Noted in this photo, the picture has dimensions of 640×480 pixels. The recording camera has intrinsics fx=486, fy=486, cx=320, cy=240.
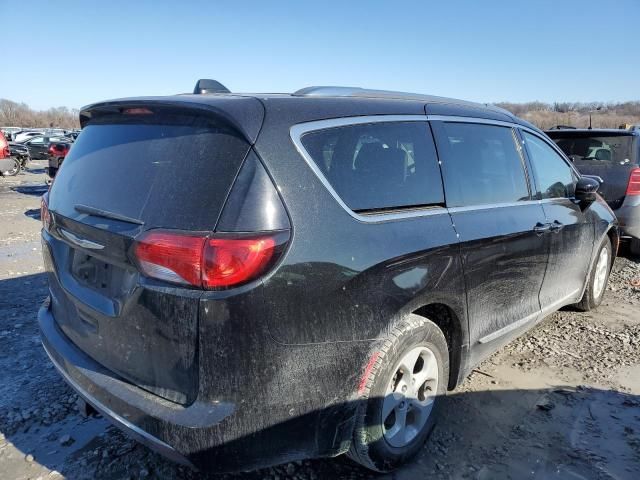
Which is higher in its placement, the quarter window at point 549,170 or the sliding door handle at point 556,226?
the quarter window at point 549,170

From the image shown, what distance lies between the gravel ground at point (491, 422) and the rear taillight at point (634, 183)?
96.0 inches

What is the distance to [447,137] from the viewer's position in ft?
9.01

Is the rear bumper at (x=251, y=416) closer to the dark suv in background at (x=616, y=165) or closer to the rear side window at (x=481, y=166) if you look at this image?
the rear side window at (x=481, y=166)

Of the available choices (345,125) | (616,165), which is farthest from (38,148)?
(345,125)

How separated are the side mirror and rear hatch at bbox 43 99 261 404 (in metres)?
3.16

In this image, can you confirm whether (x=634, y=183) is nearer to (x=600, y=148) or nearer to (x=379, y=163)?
(x=600, y=148)

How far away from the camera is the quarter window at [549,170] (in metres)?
3.58

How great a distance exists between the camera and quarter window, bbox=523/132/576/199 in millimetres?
3576

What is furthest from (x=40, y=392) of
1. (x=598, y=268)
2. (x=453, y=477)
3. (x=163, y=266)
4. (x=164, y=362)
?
(x=598, y=268)

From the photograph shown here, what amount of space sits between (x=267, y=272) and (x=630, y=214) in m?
5.97

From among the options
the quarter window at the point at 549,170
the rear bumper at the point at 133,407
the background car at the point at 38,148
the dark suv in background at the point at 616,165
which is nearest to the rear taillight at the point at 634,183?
the dark suv in background at the point at 616,165

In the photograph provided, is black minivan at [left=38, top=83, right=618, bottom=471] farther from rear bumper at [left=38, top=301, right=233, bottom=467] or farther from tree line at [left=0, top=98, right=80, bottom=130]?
tree line at [left=0, top=98, right=80, bottom=130]

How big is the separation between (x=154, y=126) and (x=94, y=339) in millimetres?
981

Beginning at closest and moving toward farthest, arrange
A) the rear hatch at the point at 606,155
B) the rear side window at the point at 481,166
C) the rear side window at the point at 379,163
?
the rear side window at the point at 379,163 < the rear side window at the point at 481,166 < the rear hatch at the point at 606,155
